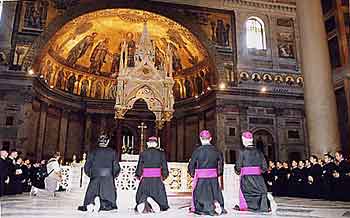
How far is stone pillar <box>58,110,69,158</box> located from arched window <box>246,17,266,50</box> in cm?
1277

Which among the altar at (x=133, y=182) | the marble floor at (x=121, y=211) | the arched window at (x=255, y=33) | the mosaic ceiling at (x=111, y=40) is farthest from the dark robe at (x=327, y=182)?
the arched window at (x=255, y=33)

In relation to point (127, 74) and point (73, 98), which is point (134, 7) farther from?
point (73, 98)

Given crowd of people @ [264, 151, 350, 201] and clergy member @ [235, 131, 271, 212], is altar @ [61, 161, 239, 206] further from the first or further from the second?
crowd of people @ [264, 151, 350, 201]

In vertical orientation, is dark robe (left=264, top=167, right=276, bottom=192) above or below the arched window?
below

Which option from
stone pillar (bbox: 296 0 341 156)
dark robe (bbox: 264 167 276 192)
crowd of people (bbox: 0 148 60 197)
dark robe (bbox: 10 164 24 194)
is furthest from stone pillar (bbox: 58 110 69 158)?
stone pillar (bbox: 296 0 341 156)

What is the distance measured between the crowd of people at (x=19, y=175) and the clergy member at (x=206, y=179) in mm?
5657

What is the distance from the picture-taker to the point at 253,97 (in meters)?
20.0

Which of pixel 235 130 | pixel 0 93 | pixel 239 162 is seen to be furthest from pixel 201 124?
pixel 239 162

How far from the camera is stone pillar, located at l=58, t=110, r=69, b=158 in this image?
818 inches

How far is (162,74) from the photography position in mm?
16078

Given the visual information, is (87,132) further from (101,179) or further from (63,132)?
(101,179)

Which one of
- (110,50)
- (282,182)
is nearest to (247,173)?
(282,182)

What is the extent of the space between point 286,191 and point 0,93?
14.7 m

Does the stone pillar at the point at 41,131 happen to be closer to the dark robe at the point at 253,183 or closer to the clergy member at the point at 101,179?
the clergy member at the point at 101,179
